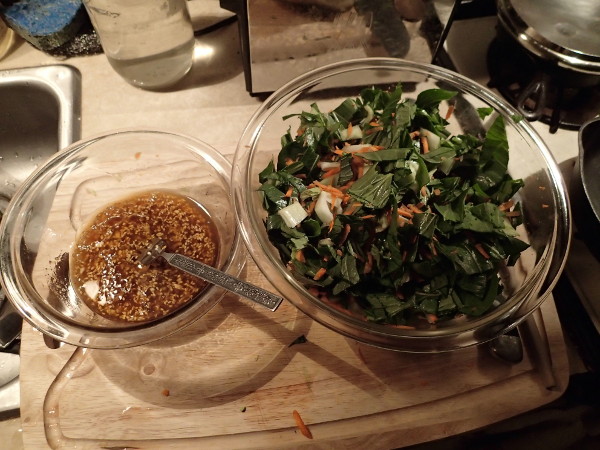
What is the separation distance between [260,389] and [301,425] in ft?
0.45

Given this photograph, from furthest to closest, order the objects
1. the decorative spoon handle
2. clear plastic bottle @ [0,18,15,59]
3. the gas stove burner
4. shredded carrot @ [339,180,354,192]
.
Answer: clear plastic bottle @ [0,18,15,59], the gas stove burner, shredded carrot @ [339,180,354,192], the decorative spoon handle

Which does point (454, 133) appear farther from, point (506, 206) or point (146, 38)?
point (146, 38)

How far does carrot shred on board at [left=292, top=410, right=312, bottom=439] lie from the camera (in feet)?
3.76

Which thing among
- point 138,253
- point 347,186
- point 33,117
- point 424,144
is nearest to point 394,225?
point 347,186

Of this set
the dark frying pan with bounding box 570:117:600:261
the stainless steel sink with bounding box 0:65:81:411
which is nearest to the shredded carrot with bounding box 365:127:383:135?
the dark frying pan with bounding box 570:117:600:261

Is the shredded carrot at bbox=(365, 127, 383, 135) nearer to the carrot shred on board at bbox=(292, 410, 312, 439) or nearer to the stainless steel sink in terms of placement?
the carrot shred on board at bbox=(292, 410, 312, 439)

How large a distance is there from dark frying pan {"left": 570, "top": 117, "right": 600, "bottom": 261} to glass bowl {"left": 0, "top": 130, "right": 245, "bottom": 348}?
1043 mm

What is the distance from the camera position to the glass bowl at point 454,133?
1081 mm

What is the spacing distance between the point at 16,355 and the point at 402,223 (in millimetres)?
1327

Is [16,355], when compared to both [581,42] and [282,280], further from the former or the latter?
[581,42]

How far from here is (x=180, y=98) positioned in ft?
5.71

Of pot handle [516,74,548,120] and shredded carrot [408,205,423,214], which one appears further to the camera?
pot handle [516,74,548,120]

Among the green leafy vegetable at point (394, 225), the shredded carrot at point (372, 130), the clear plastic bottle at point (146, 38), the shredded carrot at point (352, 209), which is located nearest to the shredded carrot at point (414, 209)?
the green leafy vegetable at point (394, 225)

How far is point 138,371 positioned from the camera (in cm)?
121
